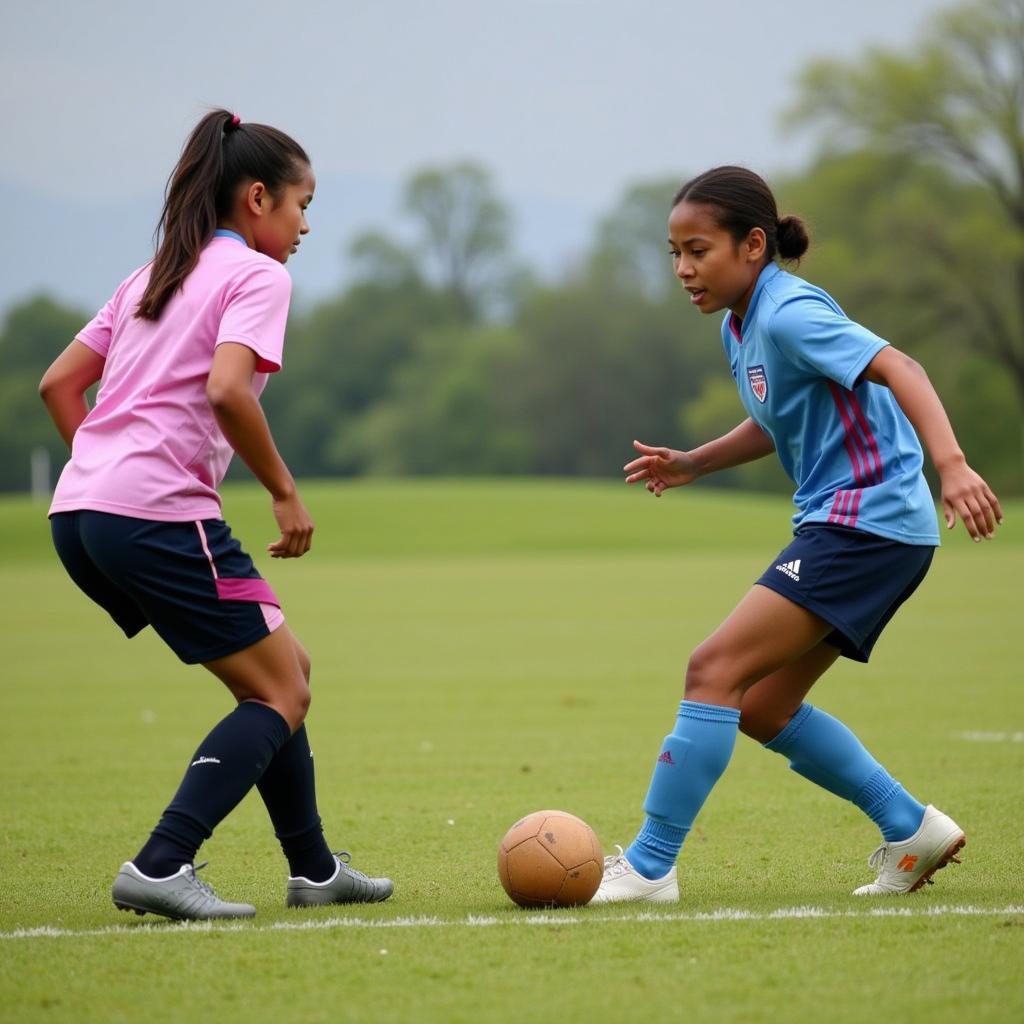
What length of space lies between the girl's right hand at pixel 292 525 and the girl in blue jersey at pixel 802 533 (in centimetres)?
127

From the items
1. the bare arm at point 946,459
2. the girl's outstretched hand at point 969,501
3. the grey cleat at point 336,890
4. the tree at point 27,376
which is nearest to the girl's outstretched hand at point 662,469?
the bare arm at point 946,459

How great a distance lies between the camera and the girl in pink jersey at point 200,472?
4.75 meters

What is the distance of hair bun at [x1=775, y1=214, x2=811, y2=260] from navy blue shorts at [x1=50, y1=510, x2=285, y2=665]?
202cm

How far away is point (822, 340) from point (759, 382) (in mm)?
352

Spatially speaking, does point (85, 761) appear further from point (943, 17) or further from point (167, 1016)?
point (943, 17)

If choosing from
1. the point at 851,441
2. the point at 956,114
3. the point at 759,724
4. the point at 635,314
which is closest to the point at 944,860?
the point at 759,724

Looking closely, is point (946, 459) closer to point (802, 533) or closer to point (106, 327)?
point (802, 533)

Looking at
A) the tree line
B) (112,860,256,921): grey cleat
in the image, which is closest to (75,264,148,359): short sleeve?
(112,860,256,921): grey cleat

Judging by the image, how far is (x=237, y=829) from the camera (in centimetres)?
730

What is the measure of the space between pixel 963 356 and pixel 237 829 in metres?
56.0

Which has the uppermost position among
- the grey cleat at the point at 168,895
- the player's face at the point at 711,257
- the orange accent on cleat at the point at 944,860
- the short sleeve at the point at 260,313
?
the player's face at the point at 711,257

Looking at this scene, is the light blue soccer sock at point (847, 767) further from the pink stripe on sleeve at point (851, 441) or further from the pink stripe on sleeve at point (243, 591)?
the pink stripe on sleeve at point (243, 591)

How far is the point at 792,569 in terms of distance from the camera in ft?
16.6

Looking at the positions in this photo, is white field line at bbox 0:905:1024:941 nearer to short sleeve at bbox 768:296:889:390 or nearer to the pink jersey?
the pink jersey
